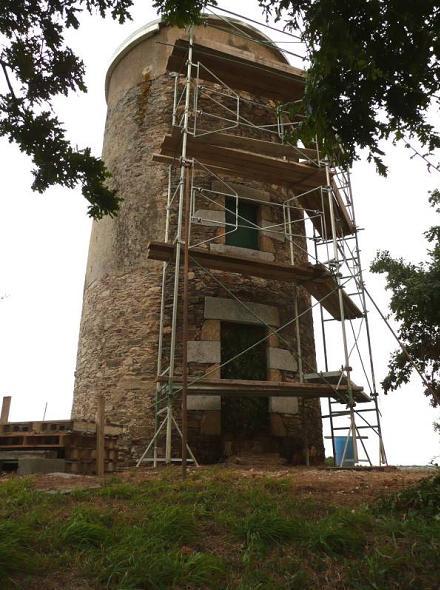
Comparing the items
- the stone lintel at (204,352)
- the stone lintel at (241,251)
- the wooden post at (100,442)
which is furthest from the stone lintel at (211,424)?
the stone lintel at (241,251)

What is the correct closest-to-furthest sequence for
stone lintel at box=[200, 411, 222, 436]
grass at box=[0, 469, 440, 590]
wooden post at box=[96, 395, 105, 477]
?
grass at box=[0, 469, 440, 590], wooden post at box=[96, 395, 105, 477], stone lintel at box=[200, 411, 222, 436]

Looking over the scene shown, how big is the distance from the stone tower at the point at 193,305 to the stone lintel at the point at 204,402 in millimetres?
18

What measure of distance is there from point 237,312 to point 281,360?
1.24 m

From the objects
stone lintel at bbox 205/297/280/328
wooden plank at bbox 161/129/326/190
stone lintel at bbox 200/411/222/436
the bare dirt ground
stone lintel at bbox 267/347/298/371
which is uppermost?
wooden plank at bbox 161/129/326/190

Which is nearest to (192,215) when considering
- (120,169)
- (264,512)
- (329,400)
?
(120,169)

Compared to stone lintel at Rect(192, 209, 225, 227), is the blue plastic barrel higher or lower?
lower

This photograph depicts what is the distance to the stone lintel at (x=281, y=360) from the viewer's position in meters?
10.1

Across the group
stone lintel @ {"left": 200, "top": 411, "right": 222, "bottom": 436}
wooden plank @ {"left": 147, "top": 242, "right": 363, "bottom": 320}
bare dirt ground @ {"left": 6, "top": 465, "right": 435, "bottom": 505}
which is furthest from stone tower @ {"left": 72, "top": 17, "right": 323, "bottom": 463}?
bare dirt ground @ {"left": 6, "top": 465, "right": 435, "bottom": 505}

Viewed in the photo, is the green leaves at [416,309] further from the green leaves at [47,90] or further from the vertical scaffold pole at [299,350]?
the green leaves at [47,90]

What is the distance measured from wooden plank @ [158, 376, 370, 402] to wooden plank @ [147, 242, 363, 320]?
5.71 feet

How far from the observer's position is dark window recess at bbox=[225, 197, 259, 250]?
36.2 ft

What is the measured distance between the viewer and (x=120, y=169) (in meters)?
11.8

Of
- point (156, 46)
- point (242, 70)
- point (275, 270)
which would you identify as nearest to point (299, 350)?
point (275, 270)

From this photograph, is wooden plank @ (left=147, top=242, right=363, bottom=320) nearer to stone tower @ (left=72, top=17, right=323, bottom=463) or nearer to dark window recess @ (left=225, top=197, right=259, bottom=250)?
stone tower @ (left=72, top=17, right=323, bottom=463)
